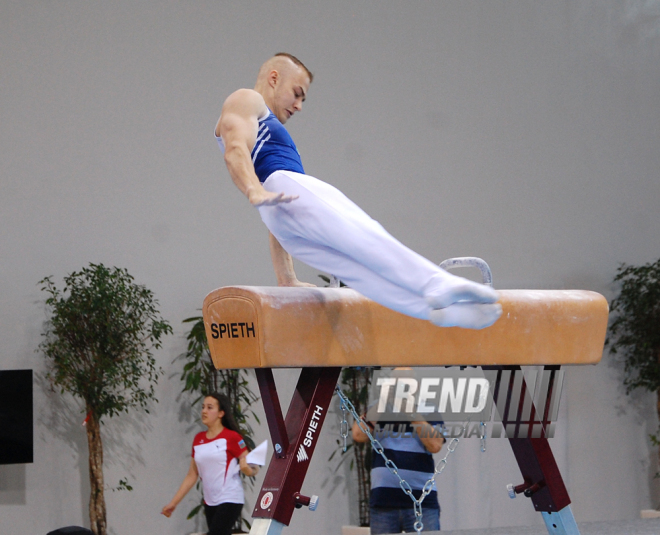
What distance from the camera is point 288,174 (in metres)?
2.56

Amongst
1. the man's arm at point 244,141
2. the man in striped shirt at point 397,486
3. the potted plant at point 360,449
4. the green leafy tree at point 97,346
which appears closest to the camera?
the man's arm at point 244,141

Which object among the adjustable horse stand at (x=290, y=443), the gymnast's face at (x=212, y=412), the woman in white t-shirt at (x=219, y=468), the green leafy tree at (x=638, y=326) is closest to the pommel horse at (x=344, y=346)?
the adjustable horse stand at (x=290, y=443)

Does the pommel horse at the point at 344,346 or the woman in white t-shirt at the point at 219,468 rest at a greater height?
the pommel horse at the point at 344,346

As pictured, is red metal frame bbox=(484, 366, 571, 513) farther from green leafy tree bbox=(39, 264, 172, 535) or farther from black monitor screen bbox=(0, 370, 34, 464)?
black monitor screen bbox=(0, 370, 34, 464)

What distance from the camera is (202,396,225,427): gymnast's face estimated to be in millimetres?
5188

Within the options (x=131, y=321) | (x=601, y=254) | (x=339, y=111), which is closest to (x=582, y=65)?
(x=601, y=254)

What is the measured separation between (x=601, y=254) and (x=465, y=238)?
161 cm

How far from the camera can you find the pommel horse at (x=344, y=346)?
2.50 meters

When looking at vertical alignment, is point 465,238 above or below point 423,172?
below

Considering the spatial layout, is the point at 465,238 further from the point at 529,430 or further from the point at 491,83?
the point at 529,430

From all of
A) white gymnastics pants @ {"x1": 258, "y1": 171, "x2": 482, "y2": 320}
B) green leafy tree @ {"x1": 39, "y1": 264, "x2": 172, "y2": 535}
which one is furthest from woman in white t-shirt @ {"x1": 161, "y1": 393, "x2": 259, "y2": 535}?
white gymnastics pants @ {"x1": 258, "y1": 171, "x2": 482, "y2": 320}

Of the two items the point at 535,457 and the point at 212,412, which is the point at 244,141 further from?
the point at 212,412

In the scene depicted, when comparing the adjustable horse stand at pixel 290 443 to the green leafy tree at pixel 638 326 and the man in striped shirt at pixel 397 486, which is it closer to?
the man in striped shirt at pixel 397 486

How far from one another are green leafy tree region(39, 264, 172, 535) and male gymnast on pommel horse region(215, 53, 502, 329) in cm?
337
